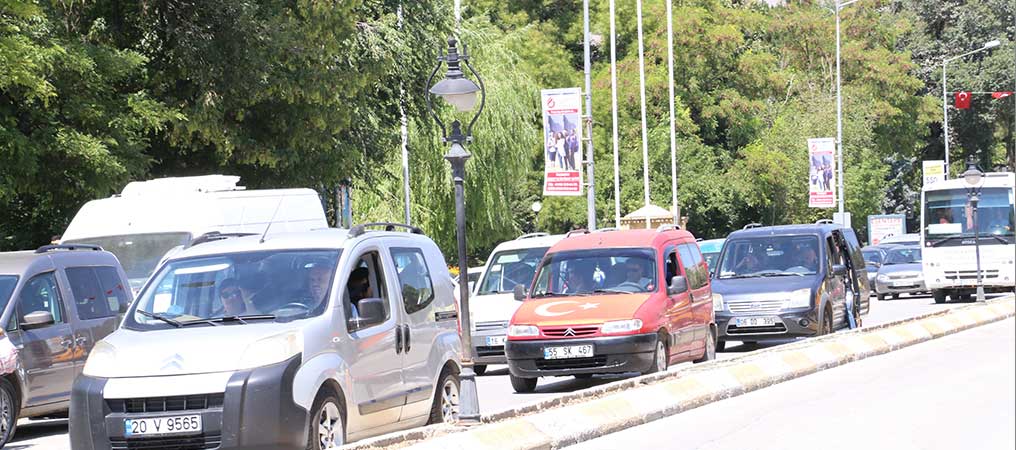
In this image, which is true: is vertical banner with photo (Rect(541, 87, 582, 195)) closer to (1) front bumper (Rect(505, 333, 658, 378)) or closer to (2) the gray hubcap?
(1) front bumper (Rect(505, 333, 658, 378))

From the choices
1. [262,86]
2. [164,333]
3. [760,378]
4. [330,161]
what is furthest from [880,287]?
[164,333]

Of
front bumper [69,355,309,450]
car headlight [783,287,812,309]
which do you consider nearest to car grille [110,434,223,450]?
front bumper [69,355,309,450]

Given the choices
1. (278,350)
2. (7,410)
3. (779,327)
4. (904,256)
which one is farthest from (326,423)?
(904,256)

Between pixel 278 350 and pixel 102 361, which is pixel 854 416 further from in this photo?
pixel 102 361

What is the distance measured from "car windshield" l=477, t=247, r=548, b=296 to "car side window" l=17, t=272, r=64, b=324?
26.1ft

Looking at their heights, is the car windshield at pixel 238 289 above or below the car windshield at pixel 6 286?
above

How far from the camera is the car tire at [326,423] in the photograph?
34.2 ft

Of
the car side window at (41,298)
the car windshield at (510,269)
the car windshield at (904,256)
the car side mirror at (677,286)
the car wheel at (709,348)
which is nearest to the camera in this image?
the car side window at (41,298)

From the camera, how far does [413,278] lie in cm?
1280

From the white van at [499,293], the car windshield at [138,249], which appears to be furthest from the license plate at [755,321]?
the car windshield at [138,249]

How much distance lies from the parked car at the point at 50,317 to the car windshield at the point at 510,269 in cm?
685

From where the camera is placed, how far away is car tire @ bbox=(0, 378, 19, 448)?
14.5m

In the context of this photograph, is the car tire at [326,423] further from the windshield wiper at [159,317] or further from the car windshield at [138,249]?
the car windshield at [138,249]

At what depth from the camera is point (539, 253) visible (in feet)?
75.8
